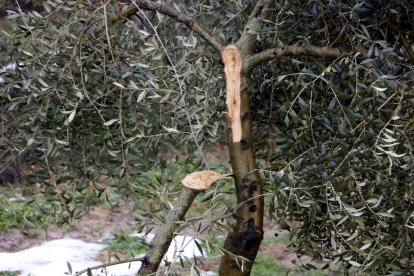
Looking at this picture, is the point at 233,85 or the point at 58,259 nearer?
the point at 233,85

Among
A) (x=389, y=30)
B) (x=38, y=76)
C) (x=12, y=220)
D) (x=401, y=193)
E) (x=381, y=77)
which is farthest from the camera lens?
(x=12, y=220)

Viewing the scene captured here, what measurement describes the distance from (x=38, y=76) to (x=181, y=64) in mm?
488

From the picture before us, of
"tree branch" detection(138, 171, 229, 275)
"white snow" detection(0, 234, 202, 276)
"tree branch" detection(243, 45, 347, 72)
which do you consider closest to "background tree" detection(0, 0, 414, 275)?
"tree branch" detection(243, 45, 347, 72)

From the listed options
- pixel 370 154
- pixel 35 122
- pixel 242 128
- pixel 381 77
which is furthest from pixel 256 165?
pixel 35 122

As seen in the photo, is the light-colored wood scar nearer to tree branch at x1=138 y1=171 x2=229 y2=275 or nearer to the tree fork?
the tree fork

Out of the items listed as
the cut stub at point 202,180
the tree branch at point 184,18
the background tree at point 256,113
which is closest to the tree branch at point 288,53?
the background tree at point 256,113

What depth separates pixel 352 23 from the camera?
2.27 meters

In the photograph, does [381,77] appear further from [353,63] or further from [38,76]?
[38,76]

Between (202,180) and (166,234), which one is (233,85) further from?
(166,234)

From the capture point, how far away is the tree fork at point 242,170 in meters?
2.09

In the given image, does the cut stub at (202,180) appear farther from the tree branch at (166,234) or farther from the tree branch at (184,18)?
the tree branch at (184,18)

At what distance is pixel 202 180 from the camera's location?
6.61ft

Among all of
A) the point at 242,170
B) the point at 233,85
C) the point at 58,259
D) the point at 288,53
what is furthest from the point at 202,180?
the point at 58,259

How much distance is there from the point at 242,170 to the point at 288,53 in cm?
44
